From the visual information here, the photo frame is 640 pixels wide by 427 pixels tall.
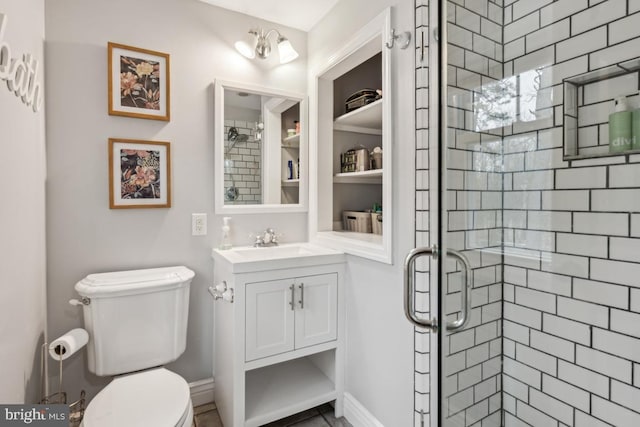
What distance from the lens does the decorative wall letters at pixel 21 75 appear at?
1.03 metres

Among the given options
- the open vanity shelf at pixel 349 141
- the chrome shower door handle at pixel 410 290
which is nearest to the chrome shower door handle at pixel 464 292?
the chrome shower door handle at pixel 410 290

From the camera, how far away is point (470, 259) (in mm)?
→ 1139

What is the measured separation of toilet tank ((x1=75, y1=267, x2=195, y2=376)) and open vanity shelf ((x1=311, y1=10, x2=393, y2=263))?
3.13ft

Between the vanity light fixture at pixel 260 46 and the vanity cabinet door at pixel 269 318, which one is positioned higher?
the vanity light fixture at pixel 260 46

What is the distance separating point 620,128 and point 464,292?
2.46 ft

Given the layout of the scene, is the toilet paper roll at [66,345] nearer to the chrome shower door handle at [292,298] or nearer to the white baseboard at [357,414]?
the chrome shower door handle at [292,298]

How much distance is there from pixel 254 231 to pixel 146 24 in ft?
4.37

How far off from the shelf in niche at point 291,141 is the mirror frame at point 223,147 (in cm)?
3

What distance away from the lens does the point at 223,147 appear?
204 centimetres

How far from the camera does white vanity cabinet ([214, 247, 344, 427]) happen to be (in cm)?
163

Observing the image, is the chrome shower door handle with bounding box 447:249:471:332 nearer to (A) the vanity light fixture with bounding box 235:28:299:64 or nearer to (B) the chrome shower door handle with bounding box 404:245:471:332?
(B) the chrome shower door handle with bounding box 404:245:471:332

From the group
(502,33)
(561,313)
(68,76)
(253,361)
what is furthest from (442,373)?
(68,76)

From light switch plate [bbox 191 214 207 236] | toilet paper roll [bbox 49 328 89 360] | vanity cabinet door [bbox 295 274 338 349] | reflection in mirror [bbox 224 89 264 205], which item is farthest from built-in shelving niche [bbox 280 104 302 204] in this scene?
toilet paper roll [bbox 49 328 89 360]

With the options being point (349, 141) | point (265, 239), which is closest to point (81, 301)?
point (265, 239)
